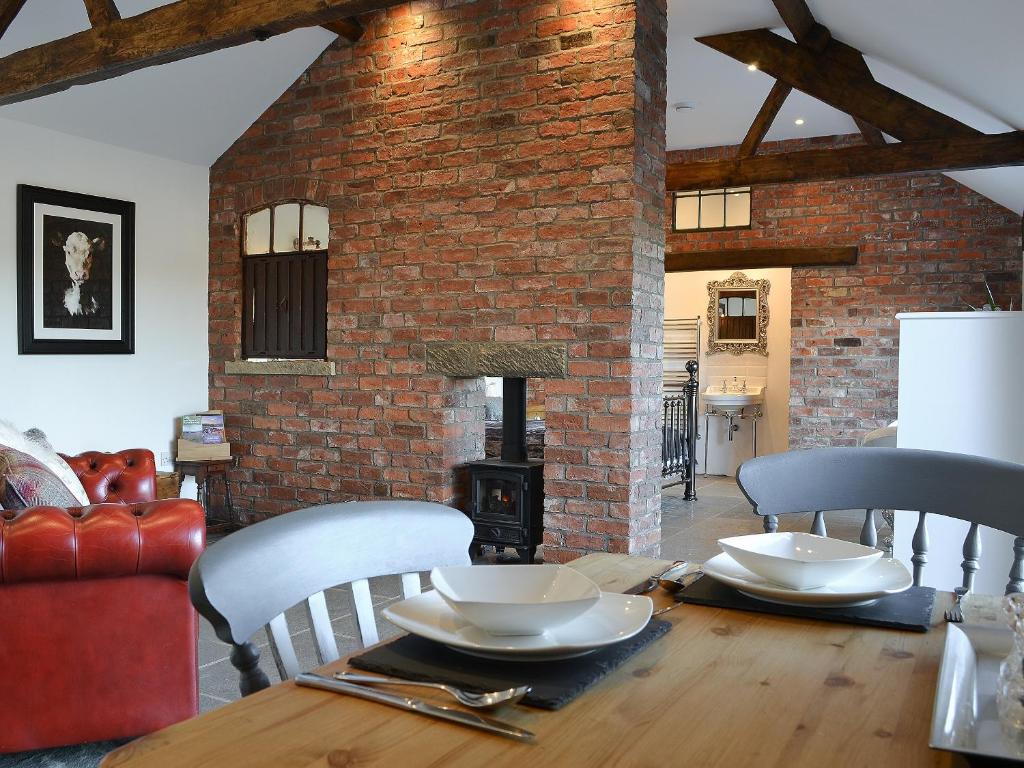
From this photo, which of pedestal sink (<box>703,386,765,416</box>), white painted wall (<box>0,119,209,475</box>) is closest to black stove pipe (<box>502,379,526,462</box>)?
white painted wall (<box>0,119,209,475</box>)

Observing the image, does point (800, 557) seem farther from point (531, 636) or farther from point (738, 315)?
point (738, 315)

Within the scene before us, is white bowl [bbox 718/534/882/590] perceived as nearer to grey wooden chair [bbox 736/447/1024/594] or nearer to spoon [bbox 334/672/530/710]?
grey wooden chair [bbox 736/447/1024/594]

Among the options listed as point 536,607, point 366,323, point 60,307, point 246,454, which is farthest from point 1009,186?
point 536,607

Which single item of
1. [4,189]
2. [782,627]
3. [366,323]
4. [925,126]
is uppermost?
[925,126]

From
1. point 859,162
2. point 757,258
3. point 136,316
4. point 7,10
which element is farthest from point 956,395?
point 757,258

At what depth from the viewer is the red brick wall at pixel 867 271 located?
749cm

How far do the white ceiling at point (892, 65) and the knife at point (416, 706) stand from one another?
4.25 m

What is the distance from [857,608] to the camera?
119 centimetres

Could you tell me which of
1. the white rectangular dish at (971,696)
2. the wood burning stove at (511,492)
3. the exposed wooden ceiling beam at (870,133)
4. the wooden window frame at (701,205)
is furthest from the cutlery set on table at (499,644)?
the wooden window frame at (701,205)

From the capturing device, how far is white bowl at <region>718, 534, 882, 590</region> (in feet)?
3.89

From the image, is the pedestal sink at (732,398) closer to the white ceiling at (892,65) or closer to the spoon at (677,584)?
the white ceiling at (892,65)

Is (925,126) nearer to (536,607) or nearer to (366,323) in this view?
→ (366,323)

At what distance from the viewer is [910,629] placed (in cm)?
113

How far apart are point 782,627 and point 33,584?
7.25ft
